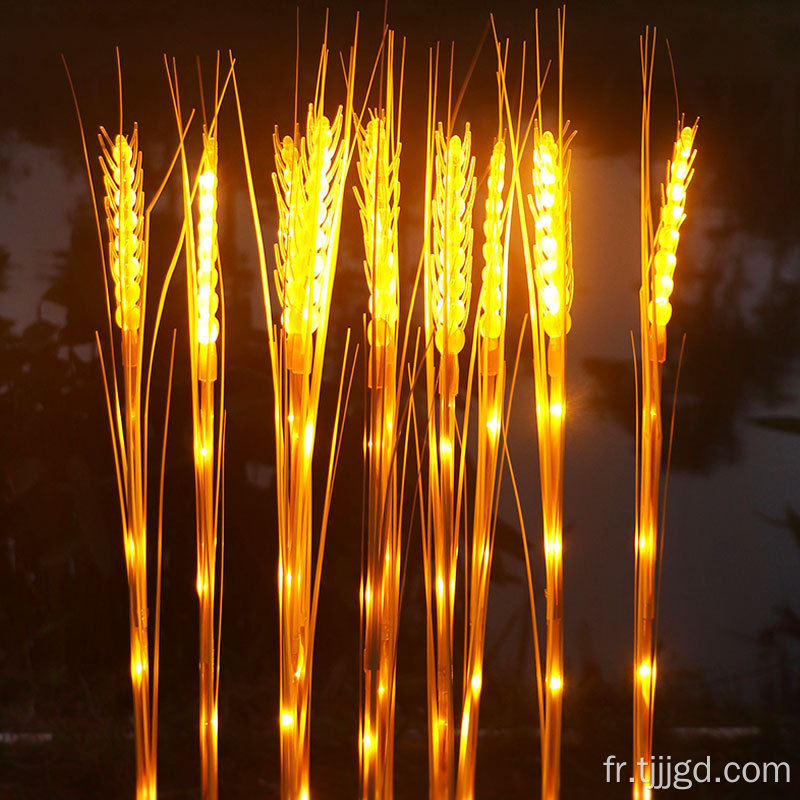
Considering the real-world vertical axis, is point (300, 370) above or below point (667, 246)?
below

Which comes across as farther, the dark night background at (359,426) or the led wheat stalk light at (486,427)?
the dark night background at (359,426)

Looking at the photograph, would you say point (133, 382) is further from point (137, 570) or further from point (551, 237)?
point (551, 237)

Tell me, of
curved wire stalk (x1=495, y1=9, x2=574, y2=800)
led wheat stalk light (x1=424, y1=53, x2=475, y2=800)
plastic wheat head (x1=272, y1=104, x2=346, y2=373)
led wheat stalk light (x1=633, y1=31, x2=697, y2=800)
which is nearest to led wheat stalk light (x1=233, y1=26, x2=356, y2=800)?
plastic wheat head (x1=272, y1=104, x2=346, y2=373)

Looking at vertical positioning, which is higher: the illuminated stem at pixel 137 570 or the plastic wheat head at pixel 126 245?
the plastic wheat head at pixel 126 245

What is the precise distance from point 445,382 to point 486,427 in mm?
89

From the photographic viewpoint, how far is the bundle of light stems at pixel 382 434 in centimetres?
100

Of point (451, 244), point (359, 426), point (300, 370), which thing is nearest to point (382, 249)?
point (451, 244)

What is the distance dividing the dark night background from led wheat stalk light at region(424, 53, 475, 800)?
12.4 inches

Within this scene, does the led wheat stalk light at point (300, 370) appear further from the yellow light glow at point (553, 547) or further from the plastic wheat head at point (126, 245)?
the yellow light glow at point (553, 547)

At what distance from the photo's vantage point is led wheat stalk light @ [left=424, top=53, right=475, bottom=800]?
988mm

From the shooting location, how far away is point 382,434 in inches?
40.2

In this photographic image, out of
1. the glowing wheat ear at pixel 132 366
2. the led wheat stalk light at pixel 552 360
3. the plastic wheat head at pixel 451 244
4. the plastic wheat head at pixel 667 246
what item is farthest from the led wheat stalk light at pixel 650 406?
the glowing wheat ear at pixel 132 366

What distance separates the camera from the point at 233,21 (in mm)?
1334

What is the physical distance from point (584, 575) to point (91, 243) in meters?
1.16
